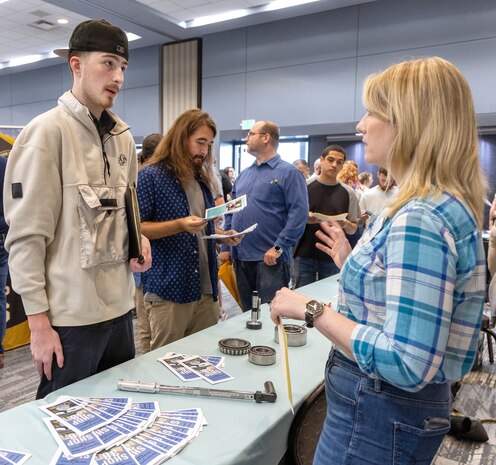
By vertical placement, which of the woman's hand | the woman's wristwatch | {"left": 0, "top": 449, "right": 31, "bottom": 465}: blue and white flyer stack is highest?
the woman's hand

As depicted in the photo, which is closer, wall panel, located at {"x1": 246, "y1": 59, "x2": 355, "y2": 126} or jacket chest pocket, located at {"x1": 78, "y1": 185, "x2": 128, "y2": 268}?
jacket chest pocket, located at {"x1": 78, "y1": 185, "x2": 128, "y2": 268}


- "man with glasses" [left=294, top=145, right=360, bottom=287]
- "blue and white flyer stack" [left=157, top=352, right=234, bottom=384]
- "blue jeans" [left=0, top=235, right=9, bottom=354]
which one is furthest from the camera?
"man with glasses" [left=294, top=145, right=360, bottom=287]

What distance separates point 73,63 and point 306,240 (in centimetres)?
251

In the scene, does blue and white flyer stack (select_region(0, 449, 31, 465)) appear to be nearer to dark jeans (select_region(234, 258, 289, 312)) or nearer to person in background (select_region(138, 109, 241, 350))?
person in background (select_region(138, 109, 241, 350))

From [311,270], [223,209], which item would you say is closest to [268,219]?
[311,270]

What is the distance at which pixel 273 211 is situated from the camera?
10.1 feet

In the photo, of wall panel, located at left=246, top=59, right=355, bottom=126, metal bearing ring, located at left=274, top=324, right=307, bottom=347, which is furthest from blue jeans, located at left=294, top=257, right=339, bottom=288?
wall panel, located at left=246, top=59, right=355, bottom=126

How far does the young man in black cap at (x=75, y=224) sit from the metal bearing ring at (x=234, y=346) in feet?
1.20

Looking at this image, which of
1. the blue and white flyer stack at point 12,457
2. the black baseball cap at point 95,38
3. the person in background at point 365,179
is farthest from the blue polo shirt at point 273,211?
the person in background at point 365,179

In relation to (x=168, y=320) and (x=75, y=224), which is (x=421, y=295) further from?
(x=168, y=320)

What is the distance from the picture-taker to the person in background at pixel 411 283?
2.59 feet

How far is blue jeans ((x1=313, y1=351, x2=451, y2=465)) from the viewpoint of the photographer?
35.2 inches

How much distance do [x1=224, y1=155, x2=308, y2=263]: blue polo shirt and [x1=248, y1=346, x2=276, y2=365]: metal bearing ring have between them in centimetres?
142

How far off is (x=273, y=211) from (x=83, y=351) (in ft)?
6.18
